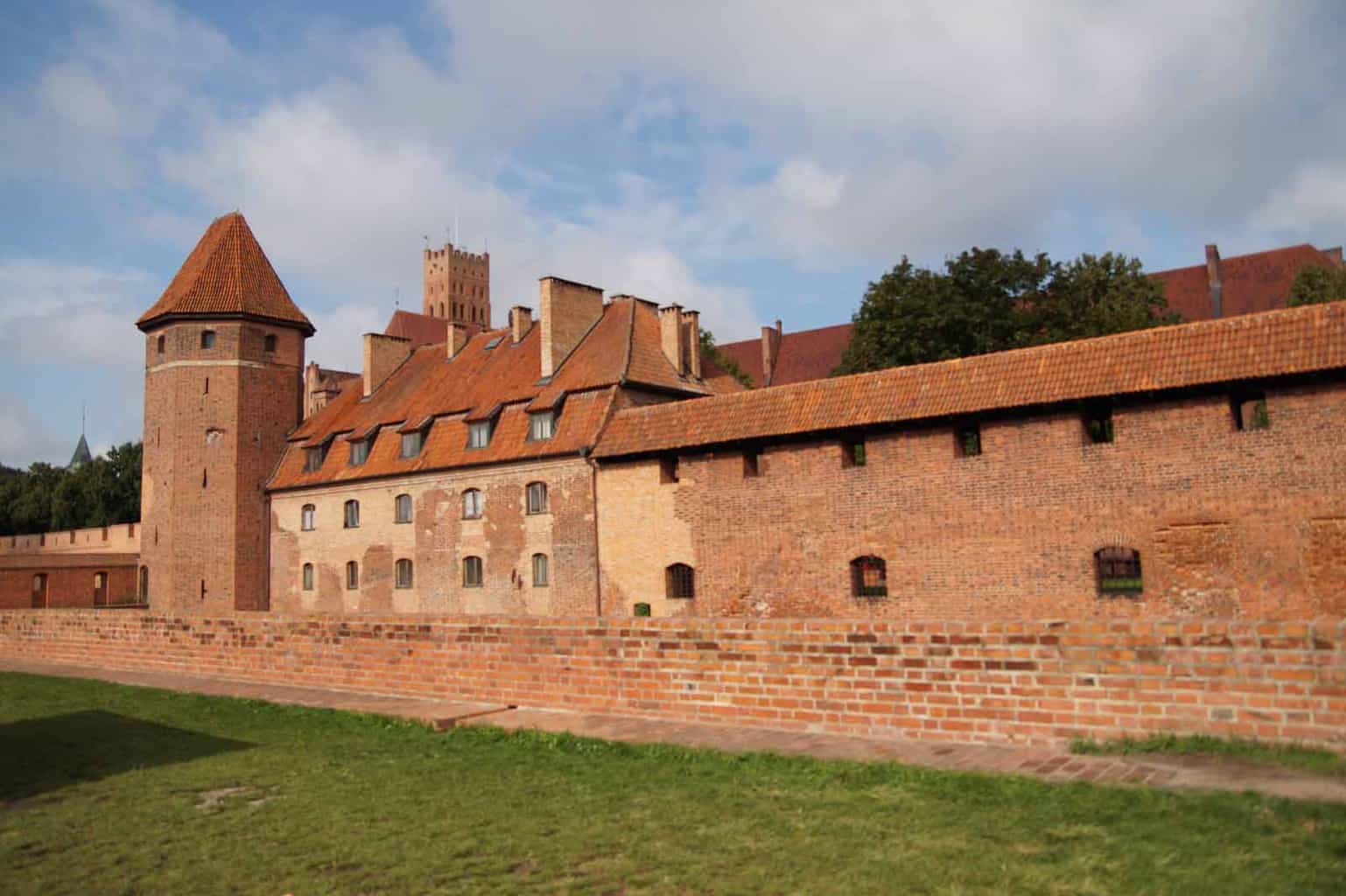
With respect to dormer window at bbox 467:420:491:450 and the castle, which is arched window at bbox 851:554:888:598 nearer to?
the castle

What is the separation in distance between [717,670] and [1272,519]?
415 inches

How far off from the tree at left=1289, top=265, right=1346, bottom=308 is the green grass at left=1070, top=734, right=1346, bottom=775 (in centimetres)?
2970

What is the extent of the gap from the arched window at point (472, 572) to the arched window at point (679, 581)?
6974mm

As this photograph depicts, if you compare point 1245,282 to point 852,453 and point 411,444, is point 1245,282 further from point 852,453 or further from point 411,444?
point 411,444

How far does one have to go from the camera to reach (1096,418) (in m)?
18.5

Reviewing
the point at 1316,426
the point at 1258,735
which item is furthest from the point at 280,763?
the point at 1316,426

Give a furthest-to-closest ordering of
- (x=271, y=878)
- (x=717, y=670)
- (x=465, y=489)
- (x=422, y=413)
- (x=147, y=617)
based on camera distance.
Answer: (x=422, y=413)
(x=465, y=489)
(x=147, y=617)
(x=717, y=670)
(x=271, y=878)

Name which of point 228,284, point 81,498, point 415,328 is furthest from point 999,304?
point 81,498

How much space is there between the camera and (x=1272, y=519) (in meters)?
16.4

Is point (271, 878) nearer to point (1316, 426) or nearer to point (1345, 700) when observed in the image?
point (1345, 700)

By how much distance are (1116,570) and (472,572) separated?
16.5 m

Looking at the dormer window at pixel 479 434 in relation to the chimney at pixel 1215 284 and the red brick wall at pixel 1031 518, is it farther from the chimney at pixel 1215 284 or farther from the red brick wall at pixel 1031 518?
the chimney at pixel 1215 284

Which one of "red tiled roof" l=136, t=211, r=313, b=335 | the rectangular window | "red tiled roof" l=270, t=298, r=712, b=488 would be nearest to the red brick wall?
"red tiled roof" l=270, t=298, r=712, b=488

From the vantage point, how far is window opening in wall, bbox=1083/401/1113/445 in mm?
18141
